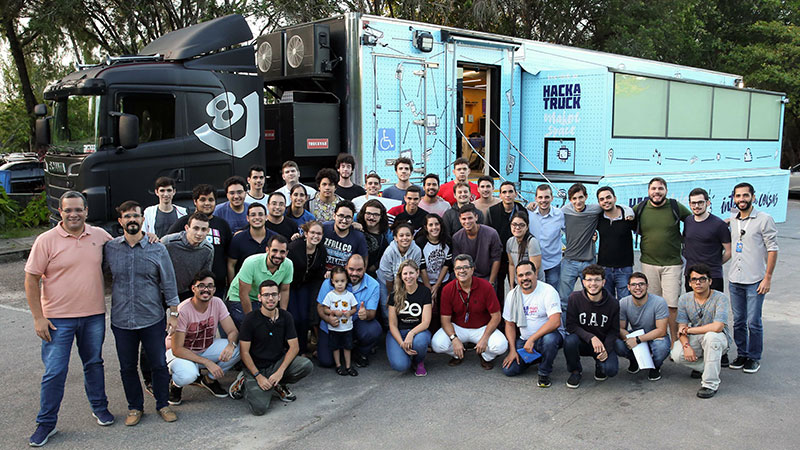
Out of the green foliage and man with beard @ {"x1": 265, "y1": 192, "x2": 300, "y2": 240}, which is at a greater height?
man with beard @ {"x1": 265, "y1": 192, "x2": 300, "y2": 240}

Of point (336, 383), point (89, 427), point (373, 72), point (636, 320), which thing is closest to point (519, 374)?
point (636, 320)

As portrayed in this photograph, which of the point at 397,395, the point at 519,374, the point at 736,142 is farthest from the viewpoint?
the point at 736,142

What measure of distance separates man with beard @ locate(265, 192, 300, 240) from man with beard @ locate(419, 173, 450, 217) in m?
1.62

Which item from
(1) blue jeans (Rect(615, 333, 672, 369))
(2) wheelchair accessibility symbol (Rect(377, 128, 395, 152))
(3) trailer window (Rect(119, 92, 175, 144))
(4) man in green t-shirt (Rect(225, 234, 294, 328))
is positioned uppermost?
(3) trailer window (Rect(119, 92, 175, 144))

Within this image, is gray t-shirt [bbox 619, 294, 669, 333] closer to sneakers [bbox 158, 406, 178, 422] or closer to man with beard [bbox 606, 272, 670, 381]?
man with beard [bbox 606, 272, 670, 381]

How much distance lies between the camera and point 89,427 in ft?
16.1

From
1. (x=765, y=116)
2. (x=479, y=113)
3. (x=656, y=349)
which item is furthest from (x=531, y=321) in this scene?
(x=765, y=116)

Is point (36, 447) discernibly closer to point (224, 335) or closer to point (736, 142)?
point (224, 335)

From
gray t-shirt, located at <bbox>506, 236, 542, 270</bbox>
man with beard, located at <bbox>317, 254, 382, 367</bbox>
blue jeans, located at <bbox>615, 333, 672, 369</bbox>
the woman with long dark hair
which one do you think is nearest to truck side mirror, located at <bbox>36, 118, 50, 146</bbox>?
the woman with long dark hair

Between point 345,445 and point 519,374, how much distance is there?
2.04m

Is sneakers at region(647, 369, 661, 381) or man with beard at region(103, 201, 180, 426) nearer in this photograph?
man with beard at region(103, 201, 180, 426)

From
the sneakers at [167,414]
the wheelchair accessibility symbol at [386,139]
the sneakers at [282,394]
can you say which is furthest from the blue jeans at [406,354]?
the wheelchair accessibility symbol at [386,139]

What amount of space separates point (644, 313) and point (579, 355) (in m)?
0.69

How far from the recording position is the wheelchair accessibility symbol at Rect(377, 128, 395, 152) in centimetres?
950
